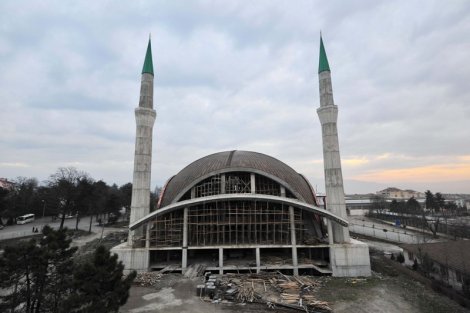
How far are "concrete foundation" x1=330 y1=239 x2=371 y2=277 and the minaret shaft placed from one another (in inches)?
68.6

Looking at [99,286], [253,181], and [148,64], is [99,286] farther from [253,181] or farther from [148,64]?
[148,64]

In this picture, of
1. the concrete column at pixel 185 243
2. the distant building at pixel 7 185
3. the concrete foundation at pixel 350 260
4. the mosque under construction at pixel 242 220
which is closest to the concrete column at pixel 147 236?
the mosque under construction at pixel 242 220

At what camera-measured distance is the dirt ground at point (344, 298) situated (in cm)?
1934

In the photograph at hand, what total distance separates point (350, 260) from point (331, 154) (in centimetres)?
1162

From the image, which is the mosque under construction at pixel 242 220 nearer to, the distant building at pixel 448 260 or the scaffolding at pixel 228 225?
the scaffolding at pixel 228 225

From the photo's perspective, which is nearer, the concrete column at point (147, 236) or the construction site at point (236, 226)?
the construction site at point (236, 226)

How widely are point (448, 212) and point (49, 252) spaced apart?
127 metres

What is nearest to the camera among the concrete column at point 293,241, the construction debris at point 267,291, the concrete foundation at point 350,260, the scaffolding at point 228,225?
the construction debris at point 267,291

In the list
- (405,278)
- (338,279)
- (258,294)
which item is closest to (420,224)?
(405,278)

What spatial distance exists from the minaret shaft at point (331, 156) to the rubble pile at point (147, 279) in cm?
1887

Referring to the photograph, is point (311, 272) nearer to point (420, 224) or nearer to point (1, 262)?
point (1, 262)

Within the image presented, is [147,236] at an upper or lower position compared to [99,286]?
upper

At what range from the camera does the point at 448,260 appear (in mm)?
27656

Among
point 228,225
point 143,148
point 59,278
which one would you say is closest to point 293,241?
point 228,225
